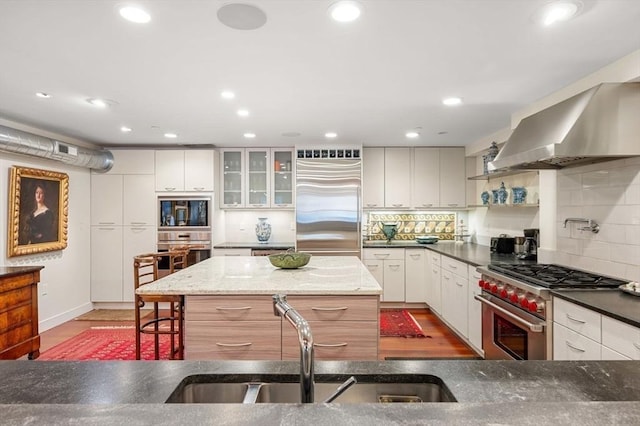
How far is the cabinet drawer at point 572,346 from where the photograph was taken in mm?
1933

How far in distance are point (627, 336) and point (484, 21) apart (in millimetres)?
1709

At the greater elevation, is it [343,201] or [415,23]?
[415,23]

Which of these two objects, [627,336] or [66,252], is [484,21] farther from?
[66,252]

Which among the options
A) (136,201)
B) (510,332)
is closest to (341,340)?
(510,332)

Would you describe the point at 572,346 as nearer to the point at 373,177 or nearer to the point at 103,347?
the point at 373,177

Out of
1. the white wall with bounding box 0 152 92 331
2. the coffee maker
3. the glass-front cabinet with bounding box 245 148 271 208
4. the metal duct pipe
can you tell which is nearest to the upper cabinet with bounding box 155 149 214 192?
the glass-front cabinet with bounding box 245 148 271 208

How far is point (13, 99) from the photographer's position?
3129 millimetres

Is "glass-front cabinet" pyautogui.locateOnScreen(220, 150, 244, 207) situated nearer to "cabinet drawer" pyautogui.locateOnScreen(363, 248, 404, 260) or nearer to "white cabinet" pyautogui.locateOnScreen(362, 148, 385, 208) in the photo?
"white cabinet" pyautogui.locateOnScreen(362, 148, 385, 208)

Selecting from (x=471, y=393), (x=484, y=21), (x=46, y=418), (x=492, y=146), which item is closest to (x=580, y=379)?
(x=471, y=393)

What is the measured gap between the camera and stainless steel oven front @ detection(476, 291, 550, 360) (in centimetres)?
232

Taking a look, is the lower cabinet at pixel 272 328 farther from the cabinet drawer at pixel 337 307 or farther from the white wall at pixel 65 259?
the white wall at pixel 65 259

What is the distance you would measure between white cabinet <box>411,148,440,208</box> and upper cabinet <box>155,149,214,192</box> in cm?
303

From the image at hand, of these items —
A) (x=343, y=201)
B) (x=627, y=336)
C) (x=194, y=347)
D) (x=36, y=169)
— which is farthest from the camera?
(x=343, y=201)

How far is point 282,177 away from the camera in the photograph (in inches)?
214
